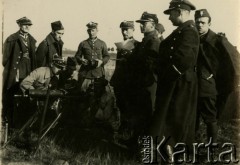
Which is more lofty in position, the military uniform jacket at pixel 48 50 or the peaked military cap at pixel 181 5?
the peaked military cap at pixel 181 5

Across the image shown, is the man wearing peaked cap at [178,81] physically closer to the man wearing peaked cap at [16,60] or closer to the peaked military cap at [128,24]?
the peaked military cap at [128,24]

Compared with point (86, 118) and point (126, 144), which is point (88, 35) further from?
point (126, 144)

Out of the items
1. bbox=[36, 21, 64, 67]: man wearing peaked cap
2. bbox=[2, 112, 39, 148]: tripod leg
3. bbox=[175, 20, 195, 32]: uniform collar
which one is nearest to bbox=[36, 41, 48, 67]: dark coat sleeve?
bbox=[36, 21, 64, 67]: man wearing peaked cap

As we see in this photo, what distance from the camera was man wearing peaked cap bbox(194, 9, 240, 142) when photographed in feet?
15.1

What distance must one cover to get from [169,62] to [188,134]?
30.9 inches

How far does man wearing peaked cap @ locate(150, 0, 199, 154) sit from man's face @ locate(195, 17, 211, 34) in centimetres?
23

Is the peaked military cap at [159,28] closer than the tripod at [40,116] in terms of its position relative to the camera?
No

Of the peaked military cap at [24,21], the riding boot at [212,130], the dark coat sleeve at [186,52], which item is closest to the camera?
the dark coat sleeve at [186,52]

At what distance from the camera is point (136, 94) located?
5.02 metres

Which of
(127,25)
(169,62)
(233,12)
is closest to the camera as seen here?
(169,62)

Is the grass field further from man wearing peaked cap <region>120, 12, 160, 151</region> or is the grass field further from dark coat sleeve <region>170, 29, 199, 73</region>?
dark coat sleeve <region>170, 29, 199, 73</region>

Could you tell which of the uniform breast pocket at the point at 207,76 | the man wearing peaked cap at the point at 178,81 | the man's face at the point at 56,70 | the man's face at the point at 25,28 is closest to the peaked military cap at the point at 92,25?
the man's face at the point at 56,70

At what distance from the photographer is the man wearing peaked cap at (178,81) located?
170 inches

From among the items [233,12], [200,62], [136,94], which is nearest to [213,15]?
[233,12]
